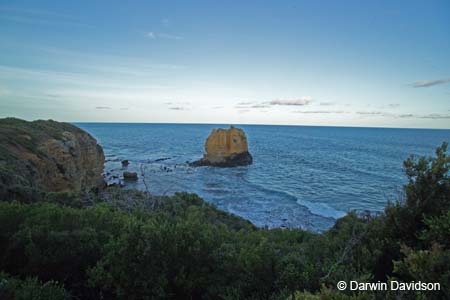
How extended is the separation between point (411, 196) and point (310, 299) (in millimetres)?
4072

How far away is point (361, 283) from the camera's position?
3242mm

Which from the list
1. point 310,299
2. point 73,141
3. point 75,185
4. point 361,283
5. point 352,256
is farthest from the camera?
point 73,141

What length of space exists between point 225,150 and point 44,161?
32293 millimetres

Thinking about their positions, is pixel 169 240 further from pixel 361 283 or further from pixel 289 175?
pixel 289 175

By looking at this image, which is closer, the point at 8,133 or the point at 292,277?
the point at 292,277

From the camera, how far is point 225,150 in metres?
47.3

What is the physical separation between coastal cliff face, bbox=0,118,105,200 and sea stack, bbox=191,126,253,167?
871 inches

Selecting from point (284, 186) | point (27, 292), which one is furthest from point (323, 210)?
point (27, 292)

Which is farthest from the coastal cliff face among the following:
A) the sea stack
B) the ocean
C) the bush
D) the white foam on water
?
the sea stack

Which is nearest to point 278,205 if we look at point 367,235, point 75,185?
point 75,185

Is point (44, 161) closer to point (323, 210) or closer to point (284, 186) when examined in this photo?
point (323, 210)

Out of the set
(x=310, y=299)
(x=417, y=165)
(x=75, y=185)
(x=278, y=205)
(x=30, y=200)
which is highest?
(x=417, y=165)

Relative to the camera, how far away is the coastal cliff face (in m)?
11.5

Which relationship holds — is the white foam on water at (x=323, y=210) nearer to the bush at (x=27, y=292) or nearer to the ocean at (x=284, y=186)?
the ocean at (x=284, y=186)
